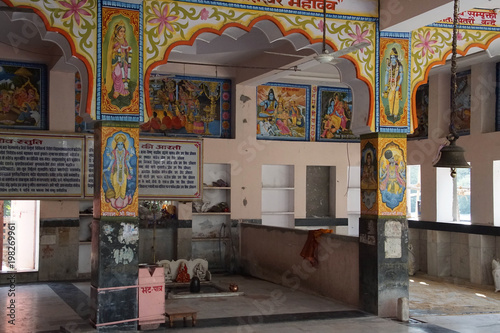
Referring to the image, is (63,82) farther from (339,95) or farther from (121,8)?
(339,95)

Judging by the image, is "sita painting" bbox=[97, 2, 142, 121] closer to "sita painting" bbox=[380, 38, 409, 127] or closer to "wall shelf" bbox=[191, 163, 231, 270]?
"sita painting" bbox=[380, 38, 409, 127]

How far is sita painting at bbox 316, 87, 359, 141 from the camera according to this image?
1583 cm

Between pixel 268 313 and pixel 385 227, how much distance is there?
223 cm

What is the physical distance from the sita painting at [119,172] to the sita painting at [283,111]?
674 centimetres

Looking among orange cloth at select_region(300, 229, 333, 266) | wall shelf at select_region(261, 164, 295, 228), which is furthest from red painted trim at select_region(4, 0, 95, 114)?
wall shelf at select_region(261, 164, 295, 228)

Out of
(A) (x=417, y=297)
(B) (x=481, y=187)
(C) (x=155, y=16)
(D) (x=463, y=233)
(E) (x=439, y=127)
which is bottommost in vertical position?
(A) (x=417, y=297)

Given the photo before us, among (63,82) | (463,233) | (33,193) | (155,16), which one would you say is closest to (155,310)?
(155,16)

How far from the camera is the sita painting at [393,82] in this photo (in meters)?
9.86

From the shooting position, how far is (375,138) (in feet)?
32.5

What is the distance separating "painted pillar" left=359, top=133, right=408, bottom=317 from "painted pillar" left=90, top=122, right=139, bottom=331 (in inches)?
141

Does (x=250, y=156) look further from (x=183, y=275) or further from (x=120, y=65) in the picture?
(x=120, y=65)

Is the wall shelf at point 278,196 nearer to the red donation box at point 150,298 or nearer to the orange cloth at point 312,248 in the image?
the orange cloth at point 312,248

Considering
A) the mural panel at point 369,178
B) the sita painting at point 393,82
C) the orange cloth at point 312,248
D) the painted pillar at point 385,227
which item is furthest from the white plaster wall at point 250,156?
the sita painting at point 393,82

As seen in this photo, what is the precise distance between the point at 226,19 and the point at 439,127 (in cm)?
698
